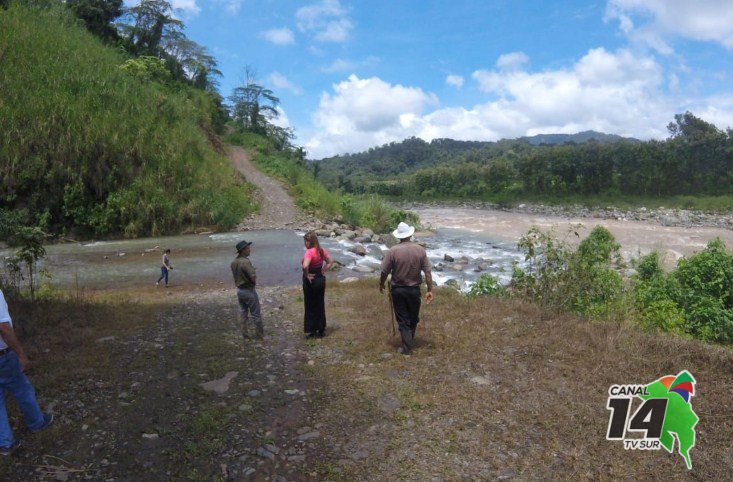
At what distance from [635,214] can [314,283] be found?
159 feet

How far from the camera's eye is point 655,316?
8.31 metres

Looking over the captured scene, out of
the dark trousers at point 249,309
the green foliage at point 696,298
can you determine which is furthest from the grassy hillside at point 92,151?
the green foliage at point 696,298

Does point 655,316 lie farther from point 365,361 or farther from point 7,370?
point 7,370

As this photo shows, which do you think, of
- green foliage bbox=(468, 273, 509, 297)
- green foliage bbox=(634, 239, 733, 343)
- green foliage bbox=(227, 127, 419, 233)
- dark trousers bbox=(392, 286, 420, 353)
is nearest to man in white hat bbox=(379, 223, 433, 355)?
dark trousers bbox=(392, 286, 420, 353)

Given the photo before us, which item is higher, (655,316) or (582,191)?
(582,191)

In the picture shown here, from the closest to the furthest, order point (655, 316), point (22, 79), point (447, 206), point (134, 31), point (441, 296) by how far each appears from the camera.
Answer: point (655, 316) → point (441, 296) → point (22, 79) → point (134, 31) → point (447, 206)

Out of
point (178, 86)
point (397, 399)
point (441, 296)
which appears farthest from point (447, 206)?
point (397, 399)

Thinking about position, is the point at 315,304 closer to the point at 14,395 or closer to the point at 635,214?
the point at 14,395

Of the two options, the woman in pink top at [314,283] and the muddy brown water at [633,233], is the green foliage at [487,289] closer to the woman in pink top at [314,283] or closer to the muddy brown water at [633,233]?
the woman in pink top at [314,283]

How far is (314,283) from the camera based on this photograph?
695 centimetres

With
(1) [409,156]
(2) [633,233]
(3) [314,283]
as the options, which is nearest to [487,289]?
(3) [314,283]

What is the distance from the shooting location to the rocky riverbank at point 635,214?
39.7 metres

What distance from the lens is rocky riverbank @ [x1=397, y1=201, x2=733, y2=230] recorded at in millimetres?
39678

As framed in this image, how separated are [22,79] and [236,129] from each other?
26117 mm
